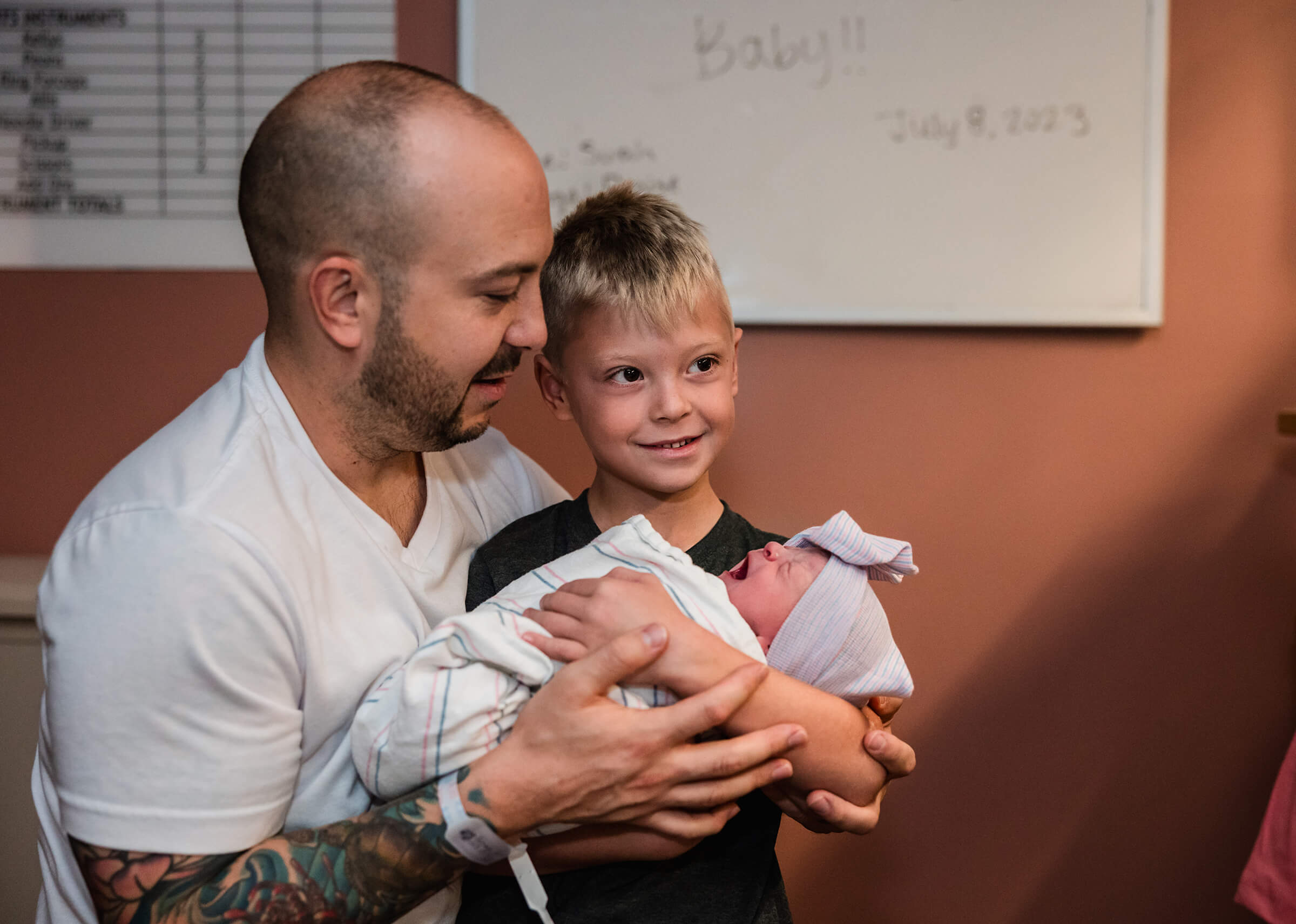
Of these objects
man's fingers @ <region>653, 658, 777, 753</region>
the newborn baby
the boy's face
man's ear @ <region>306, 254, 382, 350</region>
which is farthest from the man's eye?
man's fingers @ <region>653, 658, 777, 753</region>

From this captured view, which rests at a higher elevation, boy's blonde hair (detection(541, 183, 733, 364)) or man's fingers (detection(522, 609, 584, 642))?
boy's blonde hair (detection(541, 183, 733, 364))

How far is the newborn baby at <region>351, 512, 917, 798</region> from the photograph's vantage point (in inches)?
40.3

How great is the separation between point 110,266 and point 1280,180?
2.33 m

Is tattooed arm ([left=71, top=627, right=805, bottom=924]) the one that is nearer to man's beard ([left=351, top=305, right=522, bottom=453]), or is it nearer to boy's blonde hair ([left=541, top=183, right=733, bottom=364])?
man's beard ([left=351, top=305, right=522, bottom=453])

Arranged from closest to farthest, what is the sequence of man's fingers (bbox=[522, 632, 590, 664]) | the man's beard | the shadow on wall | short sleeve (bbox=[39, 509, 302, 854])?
short sleeve (bbox=[39, 509, 302, 854]), man's fingers (bbox=[522, 632, 590, 664]), the man's beard, the shadow on wall

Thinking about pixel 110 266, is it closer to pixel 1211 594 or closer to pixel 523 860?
pixel 523 860

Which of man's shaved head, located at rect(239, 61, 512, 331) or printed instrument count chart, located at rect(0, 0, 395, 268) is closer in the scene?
man's shaved head, located at rect(239, 61, 512, 331)

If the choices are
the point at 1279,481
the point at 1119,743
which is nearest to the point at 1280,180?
the point at 1279,481

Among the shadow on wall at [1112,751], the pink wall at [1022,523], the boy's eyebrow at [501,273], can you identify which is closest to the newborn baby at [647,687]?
the boy's eyebrow at [501,273]

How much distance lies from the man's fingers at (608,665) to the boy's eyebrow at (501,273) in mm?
465

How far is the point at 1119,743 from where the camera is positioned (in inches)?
75.7

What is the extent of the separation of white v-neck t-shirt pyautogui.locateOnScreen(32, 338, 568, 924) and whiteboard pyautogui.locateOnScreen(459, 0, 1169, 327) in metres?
0.92

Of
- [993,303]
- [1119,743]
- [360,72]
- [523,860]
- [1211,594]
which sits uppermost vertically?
[360,72]

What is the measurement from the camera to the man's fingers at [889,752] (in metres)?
1.15
